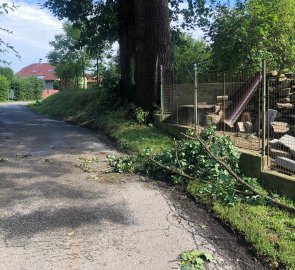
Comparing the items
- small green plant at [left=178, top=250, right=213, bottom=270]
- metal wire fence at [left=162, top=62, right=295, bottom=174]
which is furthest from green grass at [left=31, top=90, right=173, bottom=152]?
small green plant at [left=178, top=250, right=213, bottom=270]

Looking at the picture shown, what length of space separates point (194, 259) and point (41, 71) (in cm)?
10198

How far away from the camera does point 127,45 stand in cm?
1762

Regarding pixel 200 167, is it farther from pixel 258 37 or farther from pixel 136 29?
pixel 258 37

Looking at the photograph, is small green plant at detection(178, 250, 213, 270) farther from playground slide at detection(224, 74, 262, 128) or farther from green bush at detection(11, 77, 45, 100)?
green bush at detection(11, 77, 45, 100)

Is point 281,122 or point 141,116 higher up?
point 281,122

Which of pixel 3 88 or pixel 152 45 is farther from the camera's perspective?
pixel 3 88

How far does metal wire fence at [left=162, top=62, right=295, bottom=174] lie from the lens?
7.46 m

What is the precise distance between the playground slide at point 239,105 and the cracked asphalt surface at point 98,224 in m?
3.09

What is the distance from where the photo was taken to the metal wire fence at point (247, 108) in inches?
294

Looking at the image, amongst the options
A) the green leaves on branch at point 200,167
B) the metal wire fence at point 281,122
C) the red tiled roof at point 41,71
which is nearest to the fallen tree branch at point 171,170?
the green leaves on branch at point 200,167

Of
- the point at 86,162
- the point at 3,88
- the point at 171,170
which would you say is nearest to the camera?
the point at 171,170

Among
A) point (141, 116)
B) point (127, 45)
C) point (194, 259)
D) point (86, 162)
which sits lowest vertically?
point (194, 259)

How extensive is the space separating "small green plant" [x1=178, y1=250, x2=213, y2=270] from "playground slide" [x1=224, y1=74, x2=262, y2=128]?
5527 mm

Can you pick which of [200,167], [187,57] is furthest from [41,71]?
[200,167]
